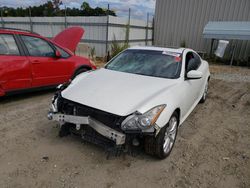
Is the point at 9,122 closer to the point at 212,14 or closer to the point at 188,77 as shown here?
the point at 188,77

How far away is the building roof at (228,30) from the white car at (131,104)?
A: 8576 mm

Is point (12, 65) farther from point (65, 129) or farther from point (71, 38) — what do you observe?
point (71, 38)

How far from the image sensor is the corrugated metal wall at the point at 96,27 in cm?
1034

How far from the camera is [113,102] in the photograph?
96.0 inches

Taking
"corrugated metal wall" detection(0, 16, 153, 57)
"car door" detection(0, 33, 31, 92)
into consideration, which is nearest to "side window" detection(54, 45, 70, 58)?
"car door" detection(0, 33, 31, 92)

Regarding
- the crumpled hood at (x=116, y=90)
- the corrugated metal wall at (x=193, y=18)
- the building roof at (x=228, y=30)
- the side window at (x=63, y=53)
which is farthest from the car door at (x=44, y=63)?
the corrugated metal wall at (x=193, y=18)

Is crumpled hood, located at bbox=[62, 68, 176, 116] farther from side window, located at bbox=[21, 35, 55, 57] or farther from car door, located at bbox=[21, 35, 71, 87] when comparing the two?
side window, located at bbox=[21, 35, 55, 57]

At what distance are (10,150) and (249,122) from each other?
14.1ft

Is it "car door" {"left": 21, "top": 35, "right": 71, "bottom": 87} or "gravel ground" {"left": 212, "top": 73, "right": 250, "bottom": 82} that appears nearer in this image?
"car door" {"left": 21, "top": 35, "right": 71, "bottom": 87}

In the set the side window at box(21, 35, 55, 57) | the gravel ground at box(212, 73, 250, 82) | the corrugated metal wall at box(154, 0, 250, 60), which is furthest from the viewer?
the corrugated metal wall at box(154, 0, 250, 60)

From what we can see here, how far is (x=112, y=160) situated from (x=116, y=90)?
3.01ft

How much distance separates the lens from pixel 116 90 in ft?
8.91

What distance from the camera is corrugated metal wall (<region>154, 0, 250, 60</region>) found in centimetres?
1162

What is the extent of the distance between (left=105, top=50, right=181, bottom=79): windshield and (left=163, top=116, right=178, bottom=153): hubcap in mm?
770
